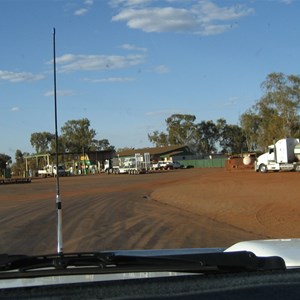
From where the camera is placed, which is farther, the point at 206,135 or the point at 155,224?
the point at 206,135

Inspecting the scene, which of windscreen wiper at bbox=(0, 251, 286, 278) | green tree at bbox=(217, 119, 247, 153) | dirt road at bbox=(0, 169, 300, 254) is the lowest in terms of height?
dirt road at bbox=(0, 169, 300, 254)

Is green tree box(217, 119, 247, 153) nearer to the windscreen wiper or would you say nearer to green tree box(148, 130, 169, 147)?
green tree box(148, 130, 169, 147)

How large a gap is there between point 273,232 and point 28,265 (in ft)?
35.6

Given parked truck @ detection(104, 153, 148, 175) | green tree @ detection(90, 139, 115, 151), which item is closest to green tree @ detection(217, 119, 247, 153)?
green tree @ detection(90, 139, 115, 151)

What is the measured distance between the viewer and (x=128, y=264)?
2908 mm

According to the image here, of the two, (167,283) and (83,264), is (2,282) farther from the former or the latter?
(167,283)

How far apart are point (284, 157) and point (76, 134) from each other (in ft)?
401

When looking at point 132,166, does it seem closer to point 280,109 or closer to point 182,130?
point 280,109

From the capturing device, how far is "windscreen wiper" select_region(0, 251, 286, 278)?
2.57 m

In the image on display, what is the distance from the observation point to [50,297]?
176cm

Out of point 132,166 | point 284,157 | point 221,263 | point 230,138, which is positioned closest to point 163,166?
point 132,166

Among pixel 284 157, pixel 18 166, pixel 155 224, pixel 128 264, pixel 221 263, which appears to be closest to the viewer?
pixel 221 263

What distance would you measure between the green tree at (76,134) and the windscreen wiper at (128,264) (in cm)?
16442

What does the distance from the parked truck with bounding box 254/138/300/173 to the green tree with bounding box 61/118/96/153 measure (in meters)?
117
